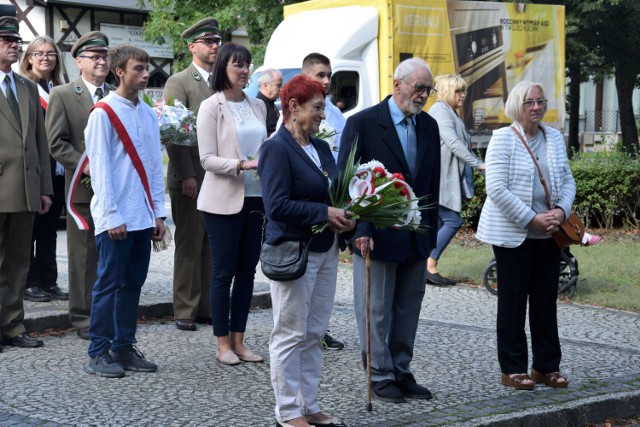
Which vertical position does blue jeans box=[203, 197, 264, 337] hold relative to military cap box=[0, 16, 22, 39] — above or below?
below

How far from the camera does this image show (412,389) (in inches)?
249

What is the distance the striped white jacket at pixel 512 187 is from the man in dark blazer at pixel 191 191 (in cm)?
243

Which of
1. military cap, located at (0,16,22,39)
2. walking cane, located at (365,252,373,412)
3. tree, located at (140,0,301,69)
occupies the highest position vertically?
tree, located at (140,0,301,69)

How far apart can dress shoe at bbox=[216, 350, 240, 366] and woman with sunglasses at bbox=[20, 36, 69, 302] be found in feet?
8.56

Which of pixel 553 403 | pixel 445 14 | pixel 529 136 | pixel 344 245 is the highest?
pixel 445 14

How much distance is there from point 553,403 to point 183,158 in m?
3.31

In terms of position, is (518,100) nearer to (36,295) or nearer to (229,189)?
(229,189)

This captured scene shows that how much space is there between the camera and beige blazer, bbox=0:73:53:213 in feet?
24.6

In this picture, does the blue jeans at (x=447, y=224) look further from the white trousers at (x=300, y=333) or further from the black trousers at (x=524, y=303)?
the white trousers at (x=300, y=333)

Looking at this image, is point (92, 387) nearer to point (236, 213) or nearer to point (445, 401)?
point (236, 213)

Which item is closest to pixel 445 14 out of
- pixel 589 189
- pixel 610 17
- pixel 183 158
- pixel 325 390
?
pixel 589 189

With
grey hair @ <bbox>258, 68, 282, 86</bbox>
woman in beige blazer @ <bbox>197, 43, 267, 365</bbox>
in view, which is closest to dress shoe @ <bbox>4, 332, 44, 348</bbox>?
woman in beige blazer @ <bbox>197, 43, 267, 365</bbox>

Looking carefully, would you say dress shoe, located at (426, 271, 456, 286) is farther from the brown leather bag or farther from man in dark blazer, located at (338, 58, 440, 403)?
man in dark blazer, located at (338, 58, 440, 403)

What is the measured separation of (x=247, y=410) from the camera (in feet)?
19.5
